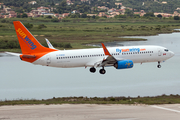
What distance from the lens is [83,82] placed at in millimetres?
53312

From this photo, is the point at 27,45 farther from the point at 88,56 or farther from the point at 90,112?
the point at 90,112

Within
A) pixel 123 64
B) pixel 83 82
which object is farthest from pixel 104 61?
pixel 83 82

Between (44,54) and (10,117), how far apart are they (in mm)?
21632

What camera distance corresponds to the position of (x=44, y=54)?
48.9 m

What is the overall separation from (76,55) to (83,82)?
18.8 ft

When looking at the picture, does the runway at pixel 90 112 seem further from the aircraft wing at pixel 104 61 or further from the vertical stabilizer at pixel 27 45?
the aircraft wing at pixel 104 61

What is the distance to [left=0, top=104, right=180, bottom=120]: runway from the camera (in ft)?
92.0

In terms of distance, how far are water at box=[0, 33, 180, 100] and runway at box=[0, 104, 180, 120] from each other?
1210cm

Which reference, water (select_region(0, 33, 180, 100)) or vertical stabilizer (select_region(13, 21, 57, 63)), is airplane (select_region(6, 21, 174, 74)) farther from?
water (select_region(0, 33, 180, 100))

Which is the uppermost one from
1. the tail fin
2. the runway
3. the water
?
the tail fin

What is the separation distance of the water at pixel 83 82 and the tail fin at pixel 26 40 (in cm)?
614

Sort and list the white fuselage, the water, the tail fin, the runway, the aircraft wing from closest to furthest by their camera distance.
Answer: the runway, the water, the tail fin, the white fuselage, the aircraft wing

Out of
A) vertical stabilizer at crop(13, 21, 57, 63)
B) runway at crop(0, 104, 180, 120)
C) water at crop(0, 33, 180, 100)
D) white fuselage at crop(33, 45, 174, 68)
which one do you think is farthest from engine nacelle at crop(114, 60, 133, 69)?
runway at crop(0, 104, 180, 120)

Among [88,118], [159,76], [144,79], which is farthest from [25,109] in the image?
[159,76]
